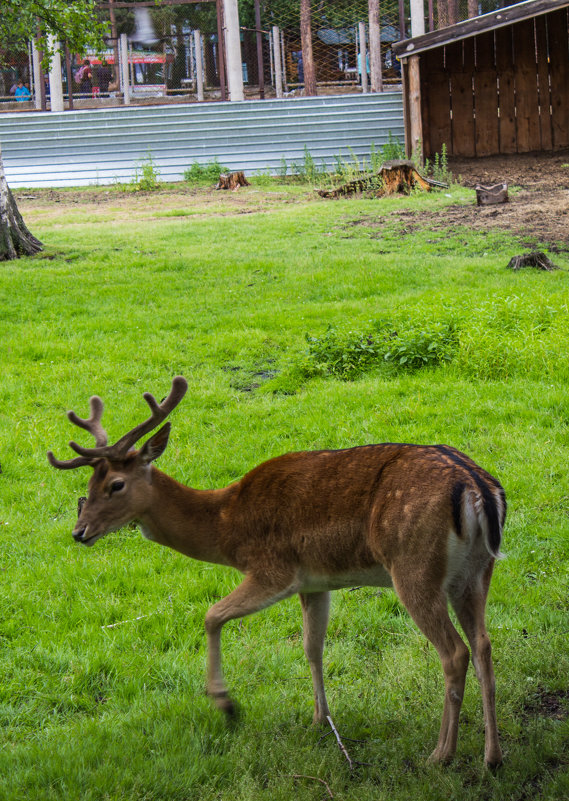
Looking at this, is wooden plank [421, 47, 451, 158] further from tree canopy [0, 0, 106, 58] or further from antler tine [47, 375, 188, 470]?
antler tine [47, 375, 188, 470]

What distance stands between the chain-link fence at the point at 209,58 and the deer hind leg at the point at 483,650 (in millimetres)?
27229

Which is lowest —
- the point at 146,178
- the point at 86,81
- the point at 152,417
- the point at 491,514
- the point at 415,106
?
the point at 491,514

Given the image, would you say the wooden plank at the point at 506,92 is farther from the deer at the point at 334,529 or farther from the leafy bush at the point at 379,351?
the deer at the point at 334,529

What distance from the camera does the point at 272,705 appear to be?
391 cm

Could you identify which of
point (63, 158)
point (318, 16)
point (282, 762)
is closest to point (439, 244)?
point (282, 762)

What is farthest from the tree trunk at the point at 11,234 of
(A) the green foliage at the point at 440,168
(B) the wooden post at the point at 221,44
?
(B) the wooden post at the point at 221,44

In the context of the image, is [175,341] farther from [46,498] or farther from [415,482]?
[415,482]

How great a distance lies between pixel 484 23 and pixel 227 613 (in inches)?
718

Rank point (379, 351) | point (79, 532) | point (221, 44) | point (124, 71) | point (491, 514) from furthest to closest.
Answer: point (124, 71) → point (221, 44) → point (379, 351) → point (79, 532) → point (491, 514)

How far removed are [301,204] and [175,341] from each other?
9241 mm

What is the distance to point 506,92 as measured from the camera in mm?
21562

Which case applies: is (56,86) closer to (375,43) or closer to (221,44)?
(221,44)

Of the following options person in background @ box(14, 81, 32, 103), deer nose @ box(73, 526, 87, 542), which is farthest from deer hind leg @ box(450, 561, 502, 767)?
person in background @ box(14, 81, 32, 103)

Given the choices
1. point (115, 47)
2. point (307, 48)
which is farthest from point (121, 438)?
point (115, 47)
